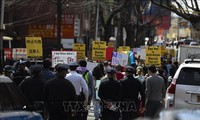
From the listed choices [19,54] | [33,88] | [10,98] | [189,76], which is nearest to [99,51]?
[19,54]

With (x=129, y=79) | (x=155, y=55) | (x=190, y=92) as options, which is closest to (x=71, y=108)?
(x=129, y=79)

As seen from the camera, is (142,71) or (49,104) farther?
(142,71)

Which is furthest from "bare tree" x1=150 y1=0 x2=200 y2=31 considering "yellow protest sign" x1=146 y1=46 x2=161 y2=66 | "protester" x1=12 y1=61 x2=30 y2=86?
"protester" x1=12 y1=61 x2=30 y2=86

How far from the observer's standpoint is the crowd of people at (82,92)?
31.4 feet

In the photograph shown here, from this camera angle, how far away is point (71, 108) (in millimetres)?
10281

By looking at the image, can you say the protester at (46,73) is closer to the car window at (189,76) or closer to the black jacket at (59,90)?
the black jacket at (59,90)

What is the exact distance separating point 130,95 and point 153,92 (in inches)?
41.1

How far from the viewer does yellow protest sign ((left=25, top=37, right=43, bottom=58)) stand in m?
19.9

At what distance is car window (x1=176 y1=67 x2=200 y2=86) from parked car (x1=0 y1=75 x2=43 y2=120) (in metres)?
3.93

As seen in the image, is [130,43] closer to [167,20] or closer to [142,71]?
[142,71]

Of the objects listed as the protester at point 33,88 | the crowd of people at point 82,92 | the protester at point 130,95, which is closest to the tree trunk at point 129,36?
the crowd of people at point 82,92

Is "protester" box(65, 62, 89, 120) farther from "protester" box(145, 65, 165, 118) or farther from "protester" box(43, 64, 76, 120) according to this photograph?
"protester" box(43, 64, 76, 120)

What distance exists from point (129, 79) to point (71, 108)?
4.95 feet

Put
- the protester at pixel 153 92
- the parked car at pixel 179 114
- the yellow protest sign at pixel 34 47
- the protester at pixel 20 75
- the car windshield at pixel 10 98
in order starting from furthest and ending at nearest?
the yellow protest sign at pixel 34 47
the protester at pixel 20 75
the protester at pixel 153 92
the car windshield at pixel 10 98
the parked car at pixel 179 114
